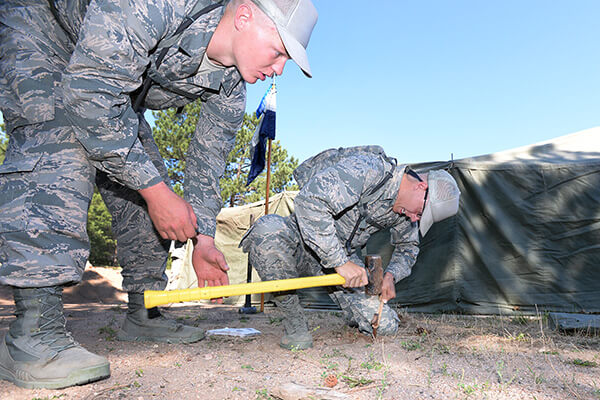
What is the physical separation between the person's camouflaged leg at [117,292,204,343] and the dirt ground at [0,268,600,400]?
0.09 m

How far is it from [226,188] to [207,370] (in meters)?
13.5

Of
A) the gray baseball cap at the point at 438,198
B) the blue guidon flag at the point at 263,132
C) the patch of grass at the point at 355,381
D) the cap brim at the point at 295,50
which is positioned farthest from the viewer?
the blue guidon flag at the point at 263,132

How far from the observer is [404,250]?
11.2 ft

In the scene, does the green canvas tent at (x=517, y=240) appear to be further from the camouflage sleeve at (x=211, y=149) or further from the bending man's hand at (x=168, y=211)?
the bending man's hand at (x=168, y=211)

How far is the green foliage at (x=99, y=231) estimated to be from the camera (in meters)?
17.4

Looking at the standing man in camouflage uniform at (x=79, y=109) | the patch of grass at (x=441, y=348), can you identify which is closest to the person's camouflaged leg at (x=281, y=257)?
the patch of grass at (x=441, y=348)

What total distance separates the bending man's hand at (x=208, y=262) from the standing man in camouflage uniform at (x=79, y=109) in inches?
17.0

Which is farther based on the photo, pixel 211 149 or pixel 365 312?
pixel 365 312

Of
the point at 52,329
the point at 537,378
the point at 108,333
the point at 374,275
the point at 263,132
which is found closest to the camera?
the point at 52,329

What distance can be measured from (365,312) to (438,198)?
0.96 metres

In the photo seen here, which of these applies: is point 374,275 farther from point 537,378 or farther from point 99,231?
point 99,231

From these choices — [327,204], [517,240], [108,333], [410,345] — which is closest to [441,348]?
[410,345]

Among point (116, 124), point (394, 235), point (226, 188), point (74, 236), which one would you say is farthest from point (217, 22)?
point (226, 188)

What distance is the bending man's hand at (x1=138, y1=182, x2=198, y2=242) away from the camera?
1703 mm
